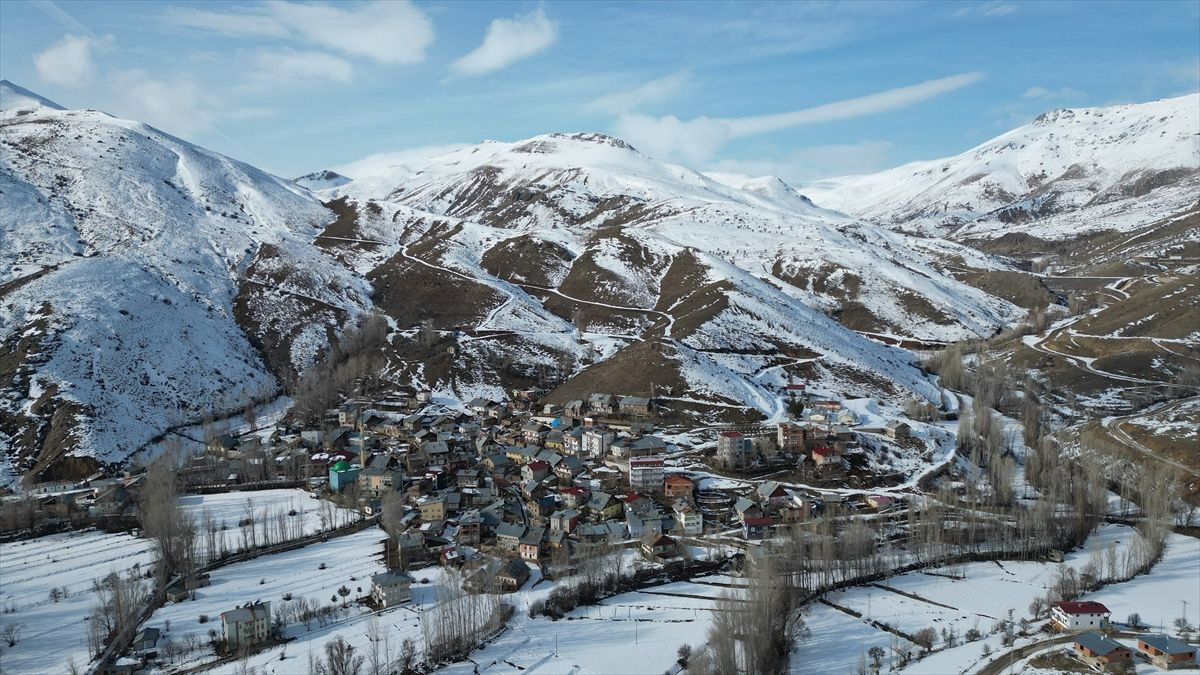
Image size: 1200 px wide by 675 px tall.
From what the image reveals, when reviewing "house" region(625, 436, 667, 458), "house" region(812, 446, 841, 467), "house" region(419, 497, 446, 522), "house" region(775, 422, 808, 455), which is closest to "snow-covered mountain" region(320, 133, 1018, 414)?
"house" region(775, 422, 808, 455)

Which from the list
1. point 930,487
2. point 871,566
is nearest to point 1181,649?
point 871,566

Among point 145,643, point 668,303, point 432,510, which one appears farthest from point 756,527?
point 668,303

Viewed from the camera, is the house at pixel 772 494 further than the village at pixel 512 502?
Yes

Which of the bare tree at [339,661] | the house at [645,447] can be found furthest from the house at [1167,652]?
the bare tree at [339,661]

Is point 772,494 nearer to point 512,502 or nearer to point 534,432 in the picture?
point 512,502

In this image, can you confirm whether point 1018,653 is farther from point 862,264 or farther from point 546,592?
point 862,264

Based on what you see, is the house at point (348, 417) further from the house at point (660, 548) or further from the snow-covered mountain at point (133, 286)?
the house at point (660, 548)
